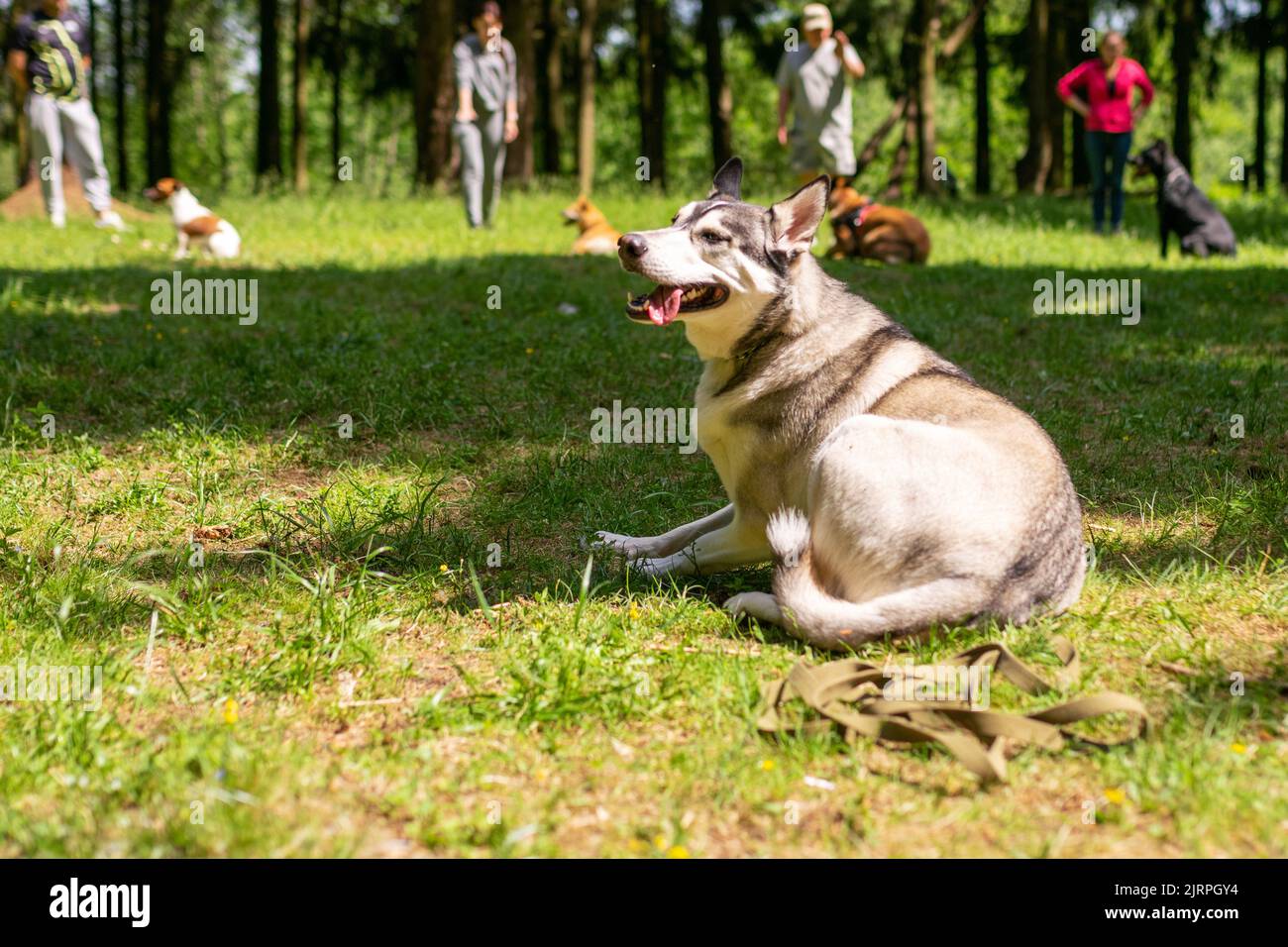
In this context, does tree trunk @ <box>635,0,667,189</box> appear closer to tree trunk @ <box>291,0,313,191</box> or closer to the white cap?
tree trunk @ <box>291,0,313,191</box>

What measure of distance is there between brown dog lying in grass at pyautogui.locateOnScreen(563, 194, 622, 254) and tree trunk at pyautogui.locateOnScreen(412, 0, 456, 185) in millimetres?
7345

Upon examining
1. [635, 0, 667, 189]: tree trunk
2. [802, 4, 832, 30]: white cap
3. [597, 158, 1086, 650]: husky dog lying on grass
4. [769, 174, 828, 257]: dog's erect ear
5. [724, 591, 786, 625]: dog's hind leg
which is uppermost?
[635, 0, 667, 189]: tree trunk

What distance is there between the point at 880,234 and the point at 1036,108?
14921 mm

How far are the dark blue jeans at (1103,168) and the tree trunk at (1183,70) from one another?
8.47 metres

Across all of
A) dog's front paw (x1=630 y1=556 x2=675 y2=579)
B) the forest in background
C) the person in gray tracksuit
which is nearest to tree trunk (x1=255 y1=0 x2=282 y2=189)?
the forest in background

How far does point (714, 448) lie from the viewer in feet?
14.9

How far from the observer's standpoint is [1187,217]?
12922 mm

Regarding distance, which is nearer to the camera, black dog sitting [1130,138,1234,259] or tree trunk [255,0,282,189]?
black dog sitting [1130,138,1234,259]

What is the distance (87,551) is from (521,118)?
17201 mm

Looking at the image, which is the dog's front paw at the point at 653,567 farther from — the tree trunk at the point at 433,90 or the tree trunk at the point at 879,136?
the tree trunk at the point at 879,136

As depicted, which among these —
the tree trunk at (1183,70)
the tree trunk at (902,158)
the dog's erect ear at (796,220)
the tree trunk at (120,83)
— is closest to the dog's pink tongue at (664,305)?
the dog's erect ear at (796,220)

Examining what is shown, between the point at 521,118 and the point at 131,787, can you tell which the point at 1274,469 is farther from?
the point at 521,118

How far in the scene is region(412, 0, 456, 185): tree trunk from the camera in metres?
19.2

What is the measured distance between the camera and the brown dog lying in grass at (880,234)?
11883 mm
